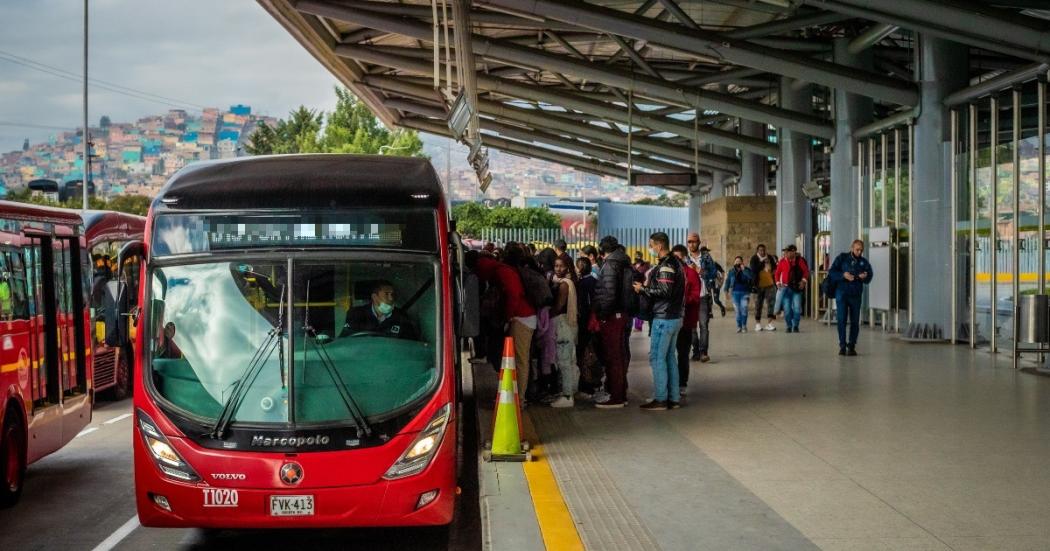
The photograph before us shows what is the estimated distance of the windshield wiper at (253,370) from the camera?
761 centimetres

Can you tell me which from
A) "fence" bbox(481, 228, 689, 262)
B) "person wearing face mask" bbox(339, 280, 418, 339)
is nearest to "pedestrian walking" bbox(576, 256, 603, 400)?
"person wearing face mask" bbox(339, 280, 418, 339)

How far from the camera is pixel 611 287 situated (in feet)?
42.9

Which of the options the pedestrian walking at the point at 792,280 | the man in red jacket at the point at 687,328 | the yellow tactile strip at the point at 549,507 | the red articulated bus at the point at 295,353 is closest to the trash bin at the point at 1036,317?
the man in red jacket at the point at 687,328

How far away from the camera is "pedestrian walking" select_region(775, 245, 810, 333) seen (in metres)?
24.7

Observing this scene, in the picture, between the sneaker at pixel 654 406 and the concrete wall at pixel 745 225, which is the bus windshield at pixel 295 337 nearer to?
the sneaker at pixel 654 406

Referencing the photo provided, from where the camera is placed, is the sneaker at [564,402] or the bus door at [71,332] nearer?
the bus door at [71,332]

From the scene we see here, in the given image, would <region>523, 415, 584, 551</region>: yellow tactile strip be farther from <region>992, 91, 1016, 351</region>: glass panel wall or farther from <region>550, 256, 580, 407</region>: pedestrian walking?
<region>992, 91, 1016, 351</region>: glass panel wall

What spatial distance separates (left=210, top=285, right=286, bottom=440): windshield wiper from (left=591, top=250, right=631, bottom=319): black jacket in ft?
18.6

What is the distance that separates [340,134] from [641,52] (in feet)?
247

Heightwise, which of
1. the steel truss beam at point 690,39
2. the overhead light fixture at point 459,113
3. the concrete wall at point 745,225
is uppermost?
the steel truss beam at point 690,39

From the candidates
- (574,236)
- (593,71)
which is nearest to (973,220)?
(593,71)

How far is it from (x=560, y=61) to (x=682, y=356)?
1658 cm

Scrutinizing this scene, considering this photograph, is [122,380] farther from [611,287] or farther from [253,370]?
[253,370]

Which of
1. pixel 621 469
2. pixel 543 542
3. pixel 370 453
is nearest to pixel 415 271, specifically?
pixel 370 453
